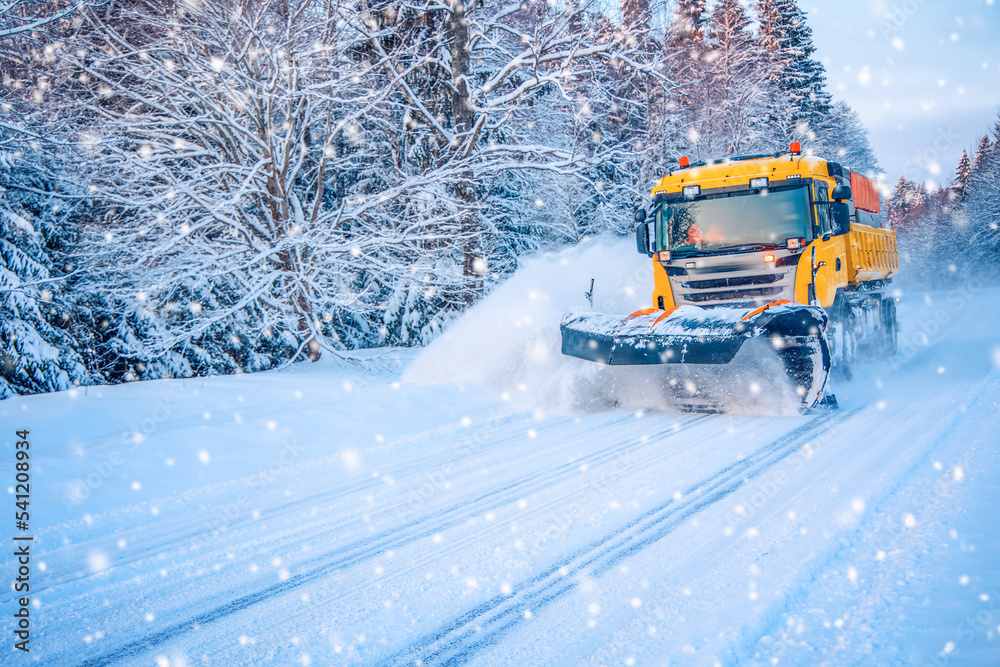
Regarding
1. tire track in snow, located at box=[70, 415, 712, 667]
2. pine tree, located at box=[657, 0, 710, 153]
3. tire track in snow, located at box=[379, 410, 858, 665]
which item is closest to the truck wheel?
tire track in snow, located at box=[379, 410, 858, 665]

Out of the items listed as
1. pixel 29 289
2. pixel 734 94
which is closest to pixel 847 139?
pixel 734 94

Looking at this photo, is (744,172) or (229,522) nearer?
(229,522)

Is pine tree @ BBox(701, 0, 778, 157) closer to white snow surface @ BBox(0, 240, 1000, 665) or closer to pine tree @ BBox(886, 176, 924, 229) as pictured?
white snow surface @ BBox(0, 240, 1000, 665)

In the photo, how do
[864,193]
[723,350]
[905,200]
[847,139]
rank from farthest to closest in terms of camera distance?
[905,200], [847,139], [864,193], [723,350]

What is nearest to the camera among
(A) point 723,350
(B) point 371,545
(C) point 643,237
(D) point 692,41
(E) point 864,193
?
(B) point 371,545

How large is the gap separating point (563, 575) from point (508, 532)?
0.66 m

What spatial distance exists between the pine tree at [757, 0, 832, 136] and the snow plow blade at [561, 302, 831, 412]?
28.4 m

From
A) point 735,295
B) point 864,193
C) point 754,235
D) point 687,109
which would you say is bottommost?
point 735,295

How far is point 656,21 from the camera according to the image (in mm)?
13523

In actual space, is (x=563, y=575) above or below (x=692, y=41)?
below

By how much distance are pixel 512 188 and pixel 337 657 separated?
16.0 m

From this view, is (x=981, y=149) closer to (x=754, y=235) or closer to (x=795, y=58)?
(x=795, y=58)

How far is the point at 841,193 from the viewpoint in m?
8.06

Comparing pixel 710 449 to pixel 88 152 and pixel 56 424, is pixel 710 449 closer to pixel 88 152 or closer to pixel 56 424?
pixel 56 424
